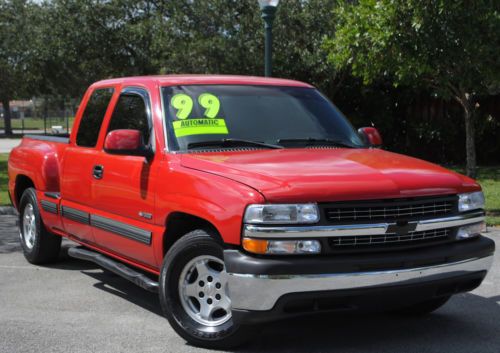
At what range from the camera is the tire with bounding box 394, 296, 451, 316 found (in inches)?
217

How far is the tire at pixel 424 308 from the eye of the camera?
18.1 ft

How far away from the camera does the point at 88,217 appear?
6.23m

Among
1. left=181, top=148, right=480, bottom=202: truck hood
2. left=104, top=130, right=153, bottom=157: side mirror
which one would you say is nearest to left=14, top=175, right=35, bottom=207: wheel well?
left=104, top=130, right=153, bottom=157: side mirror

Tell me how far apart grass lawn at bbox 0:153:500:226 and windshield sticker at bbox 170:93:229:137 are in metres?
6.29

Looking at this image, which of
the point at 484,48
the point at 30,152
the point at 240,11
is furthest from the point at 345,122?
the point at 240,11

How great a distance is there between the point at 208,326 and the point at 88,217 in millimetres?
2010

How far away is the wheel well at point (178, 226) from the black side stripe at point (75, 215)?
1.33 meters

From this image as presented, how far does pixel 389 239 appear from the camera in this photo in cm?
446

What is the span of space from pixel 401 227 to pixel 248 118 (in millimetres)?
1664

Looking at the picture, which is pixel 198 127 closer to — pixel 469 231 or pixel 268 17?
pixel 469 231

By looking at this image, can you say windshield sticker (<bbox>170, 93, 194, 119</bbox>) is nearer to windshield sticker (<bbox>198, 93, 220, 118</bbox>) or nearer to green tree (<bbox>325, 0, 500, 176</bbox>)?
windshield sticker (<bbox>198, 93, 220, 118</bbox>)

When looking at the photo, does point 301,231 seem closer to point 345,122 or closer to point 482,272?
point 482,272

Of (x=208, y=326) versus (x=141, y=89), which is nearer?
(x=208, y=326)

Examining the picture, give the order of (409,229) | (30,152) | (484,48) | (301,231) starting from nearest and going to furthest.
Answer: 1. (301,231)
2. (409,229)
3. (30,152)
4. (484,48)
